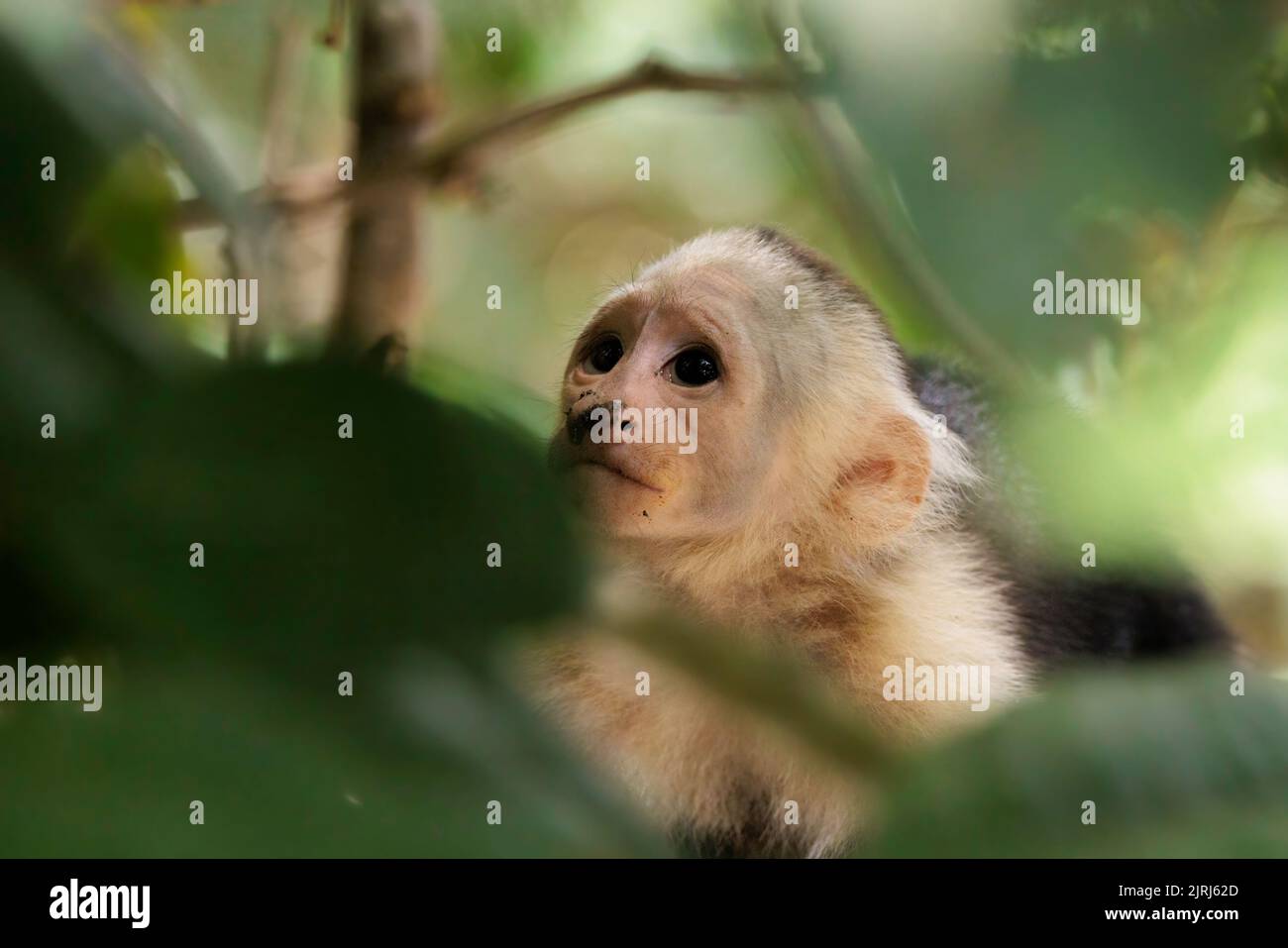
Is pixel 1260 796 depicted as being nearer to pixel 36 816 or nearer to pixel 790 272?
pixel 36 816

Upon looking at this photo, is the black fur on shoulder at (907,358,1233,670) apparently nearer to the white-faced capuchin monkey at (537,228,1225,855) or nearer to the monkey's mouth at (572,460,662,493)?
the white-faced capuchin monkey at (537,228,1225,855)

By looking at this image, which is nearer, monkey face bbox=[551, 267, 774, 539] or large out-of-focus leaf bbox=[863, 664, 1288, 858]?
large out-of-focus leaf bbox=[863, 664, 1288, 858]

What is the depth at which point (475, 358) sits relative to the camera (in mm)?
1152

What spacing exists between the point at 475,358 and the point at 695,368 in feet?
1.02

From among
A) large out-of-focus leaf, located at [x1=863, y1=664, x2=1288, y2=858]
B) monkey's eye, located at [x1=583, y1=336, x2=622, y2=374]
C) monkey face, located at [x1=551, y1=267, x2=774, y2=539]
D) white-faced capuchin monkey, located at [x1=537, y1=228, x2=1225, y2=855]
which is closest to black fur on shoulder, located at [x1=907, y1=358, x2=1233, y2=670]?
white-faced capuchin monkey, located at [x1=537, y1=228, x2=1225, y2=855]

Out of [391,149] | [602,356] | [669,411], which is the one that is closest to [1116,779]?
[391,149]

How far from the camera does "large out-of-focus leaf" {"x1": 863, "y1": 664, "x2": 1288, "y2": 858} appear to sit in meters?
0.34

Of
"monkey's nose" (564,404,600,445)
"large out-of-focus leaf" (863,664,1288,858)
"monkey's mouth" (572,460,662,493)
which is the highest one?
"monkey's nose" (564,404,600,445)

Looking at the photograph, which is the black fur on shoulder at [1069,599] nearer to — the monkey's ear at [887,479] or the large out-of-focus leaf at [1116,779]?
the monkey's ear at [887,479]

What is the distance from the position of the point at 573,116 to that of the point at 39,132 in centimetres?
89

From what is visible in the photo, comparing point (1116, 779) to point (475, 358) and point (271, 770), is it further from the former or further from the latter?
point (475, 358)

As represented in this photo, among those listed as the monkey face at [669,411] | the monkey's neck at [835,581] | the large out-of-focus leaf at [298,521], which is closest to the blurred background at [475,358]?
the large out-of-focus leaf at [298,521]

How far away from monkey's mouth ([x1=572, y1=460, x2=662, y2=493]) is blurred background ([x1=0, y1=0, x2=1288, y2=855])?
0.13m

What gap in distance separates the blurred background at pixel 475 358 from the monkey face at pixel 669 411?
0.12 meters
